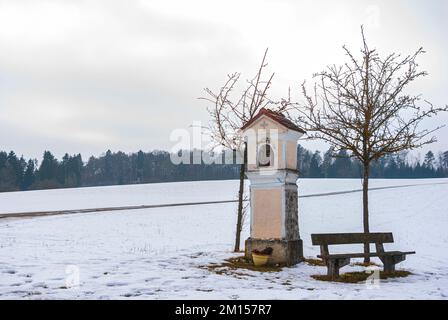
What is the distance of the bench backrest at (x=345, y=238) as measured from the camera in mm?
9852

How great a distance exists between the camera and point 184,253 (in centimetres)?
1321

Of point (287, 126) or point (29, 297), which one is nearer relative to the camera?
point (29, 297)

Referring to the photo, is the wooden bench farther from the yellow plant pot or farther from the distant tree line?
the distant tree line

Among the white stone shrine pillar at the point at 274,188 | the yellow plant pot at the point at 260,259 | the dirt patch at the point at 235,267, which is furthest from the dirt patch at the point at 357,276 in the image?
the white stone shrine pillar at the point at 274,188

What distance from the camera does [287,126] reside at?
38.4ft

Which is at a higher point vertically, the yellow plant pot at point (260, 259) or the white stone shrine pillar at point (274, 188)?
the white stone shrine pillar at point (274, 188)

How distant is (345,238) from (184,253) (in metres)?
5.01

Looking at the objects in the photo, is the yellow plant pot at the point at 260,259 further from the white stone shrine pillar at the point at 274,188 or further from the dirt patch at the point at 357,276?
the dirt patch at the point at 357,276

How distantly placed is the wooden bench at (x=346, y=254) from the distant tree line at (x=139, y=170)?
3096 inches

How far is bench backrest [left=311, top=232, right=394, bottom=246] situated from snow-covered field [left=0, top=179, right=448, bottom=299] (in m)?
0.89
